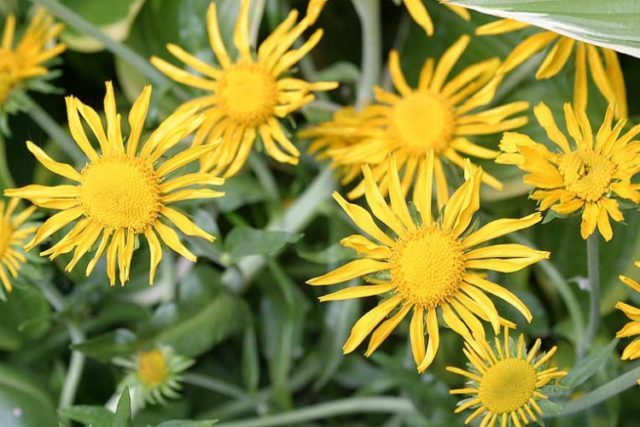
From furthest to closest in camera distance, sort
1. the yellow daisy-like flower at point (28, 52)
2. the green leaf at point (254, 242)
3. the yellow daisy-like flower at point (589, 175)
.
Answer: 1. the yellow daisy-like flower at point (28, 52)
2. the green leaf at point (254, 242)
3. the yellow daisy-like flower at point (589, 175)

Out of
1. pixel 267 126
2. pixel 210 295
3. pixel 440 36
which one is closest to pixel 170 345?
pixel 210 295

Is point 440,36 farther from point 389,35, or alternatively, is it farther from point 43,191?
point 43,191

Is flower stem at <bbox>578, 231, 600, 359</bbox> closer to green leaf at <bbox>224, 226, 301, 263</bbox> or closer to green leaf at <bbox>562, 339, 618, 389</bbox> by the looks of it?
green leaf at <bbox>562, 339, 618, 389</bbox>

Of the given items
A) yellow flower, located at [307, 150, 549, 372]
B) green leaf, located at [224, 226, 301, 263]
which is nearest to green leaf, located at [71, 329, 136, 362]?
green leaf, located at [224, 226, 301, 263]

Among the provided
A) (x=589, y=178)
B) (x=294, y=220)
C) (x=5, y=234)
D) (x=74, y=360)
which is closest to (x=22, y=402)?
(x=74, y=360)

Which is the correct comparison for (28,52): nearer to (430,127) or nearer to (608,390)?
(430,127)

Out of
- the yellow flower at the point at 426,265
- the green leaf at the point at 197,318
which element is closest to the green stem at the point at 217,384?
the green leaf at the point at 197,318

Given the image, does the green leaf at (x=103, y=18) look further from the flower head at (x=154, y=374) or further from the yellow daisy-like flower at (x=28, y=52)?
the flower head at (x=154, y=374)
